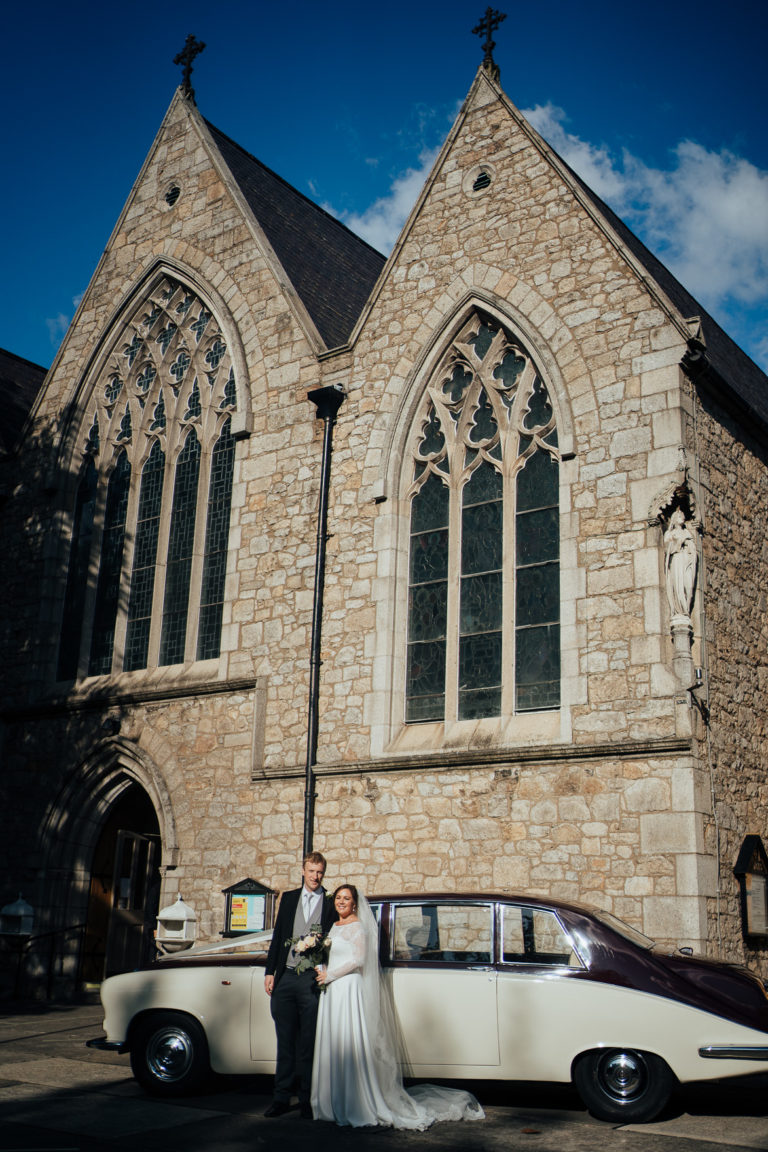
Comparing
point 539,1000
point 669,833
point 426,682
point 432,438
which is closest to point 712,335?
point 432,438

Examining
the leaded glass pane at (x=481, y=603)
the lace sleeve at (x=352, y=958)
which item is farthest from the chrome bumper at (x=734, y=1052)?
the leaded glass pane at (x=481, y=603)

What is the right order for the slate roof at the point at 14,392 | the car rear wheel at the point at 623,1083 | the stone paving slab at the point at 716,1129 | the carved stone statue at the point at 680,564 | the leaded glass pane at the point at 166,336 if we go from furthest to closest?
the slate roof at the point at 14,392 < the leaded glass pane at the point at 166,336 < the carved stone statue at the point at 680,564 < the car rear wheel at the point at 623,1083 < the stone paving slab at the point at 716,1129

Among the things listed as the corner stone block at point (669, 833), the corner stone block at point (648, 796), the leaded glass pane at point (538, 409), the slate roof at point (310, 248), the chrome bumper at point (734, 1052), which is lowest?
the chrome bumper at point (734, 1052)

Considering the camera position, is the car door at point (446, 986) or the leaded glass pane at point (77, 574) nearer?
the car door at point (446, 986)

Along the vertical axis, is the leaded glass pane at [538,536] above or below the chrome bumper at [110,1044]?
above

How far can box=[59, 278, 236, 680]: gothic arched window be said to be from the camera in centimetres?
1630

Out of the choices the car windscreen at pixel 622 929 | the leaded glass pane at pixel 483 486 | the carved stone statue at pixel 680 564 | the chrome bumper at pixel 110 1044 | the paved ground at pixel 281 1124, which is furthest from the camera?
the leaded glass pane at pixel 483 486

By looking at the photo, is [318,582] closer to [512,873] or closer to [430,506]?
[430,506]

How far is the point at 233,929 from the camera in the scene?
1334cm

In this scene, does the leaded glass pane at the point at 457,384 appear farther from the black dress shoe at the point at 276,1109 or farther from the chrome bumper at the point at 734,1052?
the black dress shoe at the point at 276,1109

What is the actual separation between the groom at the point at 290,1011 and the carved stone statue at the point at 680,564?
5429 mm

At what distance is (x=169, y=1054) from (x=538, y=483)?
7.66m

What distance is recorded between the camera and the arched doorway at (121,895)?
51.6 ft

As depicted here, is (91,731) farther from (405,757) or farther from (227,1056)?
(227,1056)
